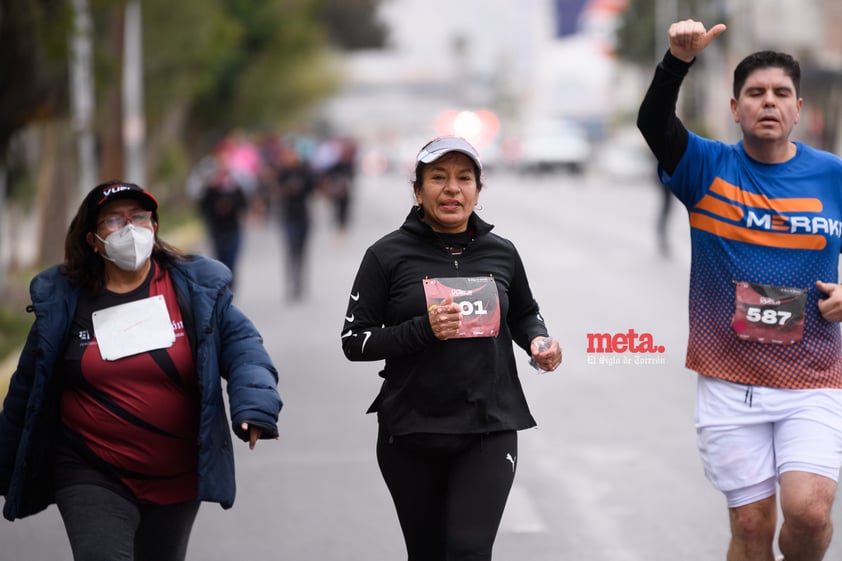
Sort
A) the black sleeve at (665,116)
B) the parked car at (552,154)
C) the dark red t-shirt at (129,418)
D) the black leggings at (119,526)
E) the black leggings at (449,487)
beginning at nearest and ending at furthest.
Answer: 1. the black leggings at (119,526)
2. the black leggings at (449,487)
3. the dark red t-shirt at (129,418)
4. the black sleeve at (665,116)
5. the parked car at (552,154)

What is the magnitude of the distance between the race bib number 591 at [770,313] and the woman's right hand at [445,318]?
1.08 m

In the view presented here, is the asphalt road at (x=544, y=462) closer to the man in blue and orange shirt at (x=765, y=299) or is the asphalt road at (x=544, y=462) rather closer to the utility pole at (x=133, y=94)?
the man in blue and orange shirt at (x=765, y=299)

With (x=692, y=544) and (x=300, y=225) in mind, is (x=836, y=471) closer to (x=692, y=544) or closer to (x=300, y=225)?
(x=692, y=544)

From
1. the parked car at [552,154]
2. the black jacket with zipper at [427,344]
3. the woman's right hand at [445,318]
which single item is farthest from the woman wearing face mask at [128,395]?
the parked car at [552,154]

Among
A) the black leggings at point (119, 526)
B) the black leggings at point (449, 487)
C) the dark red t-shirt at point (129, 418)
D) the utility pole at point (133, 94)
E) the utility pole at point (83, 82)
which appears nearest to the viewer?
the black leggings at point (119, 526)

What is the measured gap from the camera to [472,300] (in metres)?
4.71

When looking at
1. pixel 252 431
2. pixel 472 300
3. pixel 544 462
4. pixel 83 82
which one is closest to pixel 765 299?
pixel 472 300

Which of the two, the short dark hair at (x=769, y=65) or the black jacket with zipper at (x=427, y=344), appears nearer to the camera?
the black jacket with zipper at (x=427, y=344)

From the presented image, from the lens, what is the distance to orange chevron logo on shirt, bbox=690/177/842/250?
4.99 meters

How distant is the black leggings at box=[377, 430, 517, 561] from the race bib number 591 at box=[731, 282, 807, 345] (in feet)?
2.96

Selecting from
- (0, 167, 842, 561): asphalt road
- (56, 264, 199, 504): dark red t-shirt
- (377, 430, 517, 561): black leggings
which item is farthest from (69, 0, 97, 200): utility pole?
(377, 430, 517, 561): black leggings

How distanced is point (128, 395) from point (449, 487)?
1.10m

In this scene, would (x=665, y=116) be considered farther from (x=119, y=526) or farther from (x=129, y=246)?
(x=119, y=526)

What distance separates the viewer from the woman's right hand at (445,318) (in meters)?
4.55
